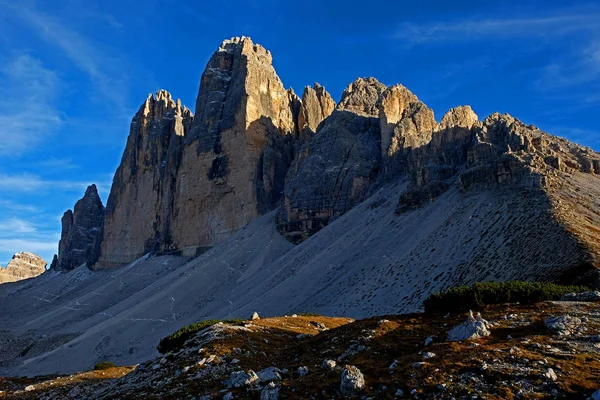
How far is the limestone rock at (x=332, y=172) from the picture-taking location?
89.1 m

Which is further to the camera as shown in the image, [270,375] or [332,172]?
[332,172]

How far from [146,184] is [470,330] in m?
133

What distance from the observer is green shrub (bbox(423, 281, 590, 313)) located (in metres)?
19.9

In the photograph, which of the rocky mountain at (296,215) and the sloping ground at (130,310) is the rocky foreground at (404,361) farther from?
the sloping ground at (130,310)

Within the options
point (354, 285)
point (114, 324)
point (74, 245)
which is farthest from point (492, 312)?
point (74, 245)

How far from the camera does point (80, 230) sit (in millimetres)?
175625

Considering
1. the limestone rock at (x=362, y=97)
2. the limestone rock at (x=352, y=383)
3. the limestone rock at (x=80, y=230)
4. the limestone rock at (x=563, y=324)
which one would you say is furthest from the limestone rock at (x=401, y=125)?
the limestone rock at (x=80, y=230)

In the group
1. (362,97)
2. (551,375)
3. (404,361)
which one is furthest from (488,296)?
(362,97)

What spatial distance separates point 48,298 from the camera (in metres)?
134

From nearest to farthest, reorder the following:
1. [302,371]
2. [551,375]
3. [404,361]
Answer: [551,375] < [404,361] < [302,371]

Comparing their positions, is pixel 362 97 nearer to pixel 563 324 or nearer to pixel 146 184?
pixel 146 184

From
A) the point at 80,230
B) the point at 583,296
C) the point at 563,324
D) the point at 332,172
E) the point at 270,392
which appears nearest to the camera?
the point at 270,392

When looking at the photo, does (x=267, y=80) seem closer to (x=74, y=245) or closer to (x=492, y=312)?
(x=74, y=245)

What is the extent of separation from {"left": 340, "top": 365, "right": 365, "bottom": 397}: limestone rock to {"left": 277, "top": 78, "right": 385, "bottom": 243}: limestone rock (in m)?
73.4
